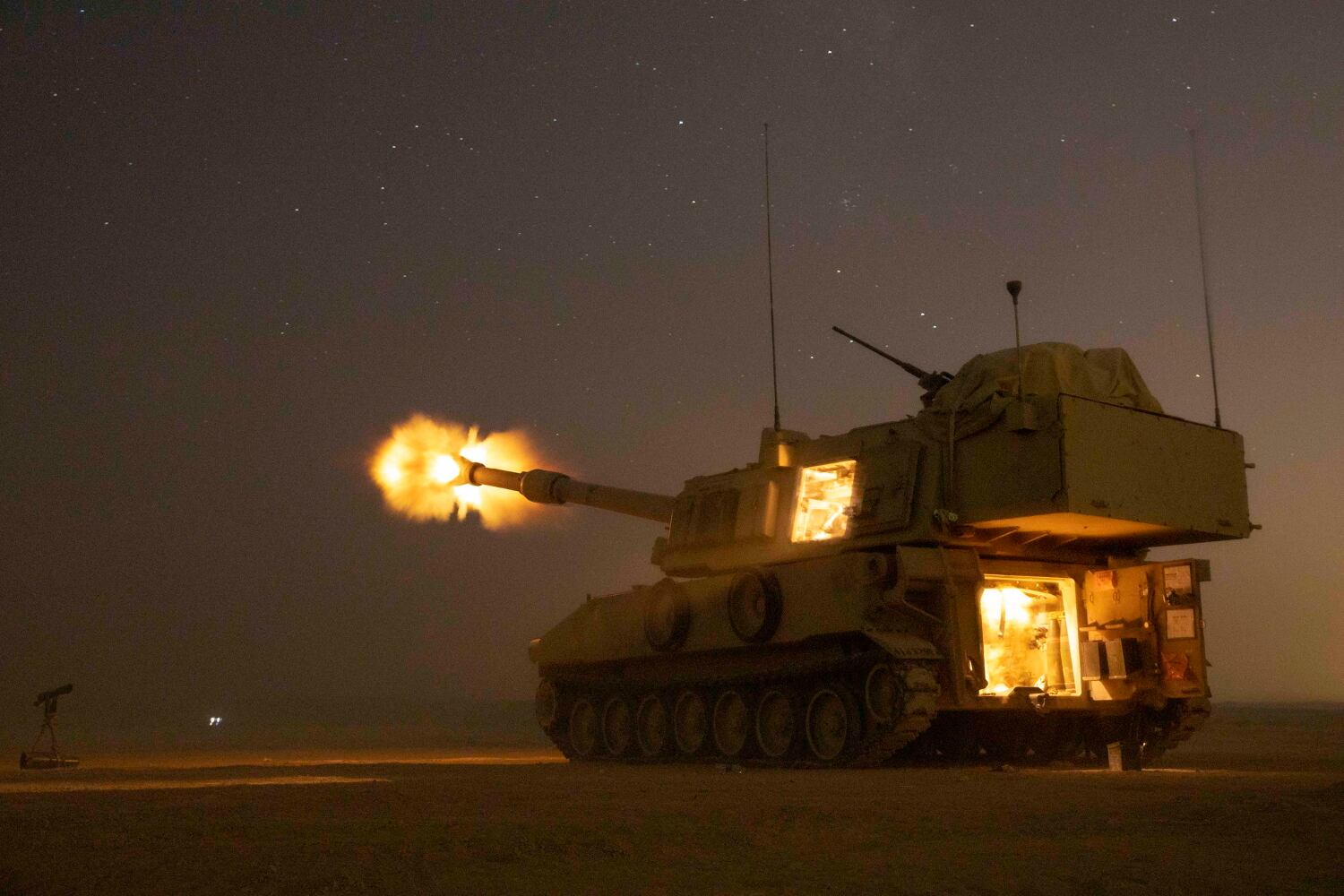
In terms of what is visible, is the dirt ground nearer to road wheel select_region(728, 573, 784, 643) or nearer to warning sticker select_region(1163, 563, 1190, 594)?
warning sticker select_region(1163, 563, 1190, 594)

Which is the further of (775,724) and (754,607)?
(754,607)

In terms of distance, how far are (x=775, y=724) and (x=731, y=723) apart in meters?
1.17

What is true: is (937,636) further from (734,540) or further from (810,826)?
(810,826)

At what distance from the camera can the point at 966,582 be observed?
60.6 ft

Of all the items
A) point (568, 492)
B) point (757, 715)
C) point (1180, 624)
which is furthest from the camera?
point (568, 492)

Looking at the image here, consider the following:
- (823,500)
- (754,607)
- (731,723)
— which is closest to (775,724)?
(731,723)

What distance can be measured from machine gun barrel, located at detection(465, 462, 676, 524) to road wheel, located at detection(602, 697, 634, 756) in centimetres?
318

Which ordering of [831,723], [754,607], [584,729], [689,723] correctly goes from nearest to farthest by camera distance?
1. [831,723]
2. [754,607]
3. [689,723]
4. [584,729]

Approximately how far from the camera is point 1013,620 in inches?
776

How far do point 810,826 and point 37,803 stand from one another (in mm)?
6408

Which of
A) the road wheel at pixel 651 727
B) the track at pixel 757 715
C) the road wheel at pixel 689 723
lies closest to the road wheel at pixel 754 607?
the track at pixel 757 715

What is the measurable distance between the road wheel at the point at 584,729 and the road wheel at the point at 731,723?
149 inches

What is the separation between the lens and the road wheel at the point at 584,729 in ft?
80.2

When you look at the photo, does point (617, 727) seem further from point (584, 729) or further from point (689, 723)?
point (689, 723)
